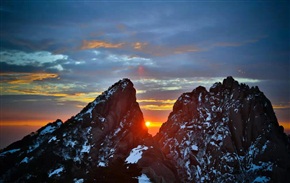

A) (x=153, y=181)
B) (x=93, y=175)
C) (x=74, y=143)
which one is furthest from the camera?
(x=74, y=143)

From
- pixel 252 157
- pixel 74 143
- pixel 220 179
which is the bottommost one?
pixel 220 179

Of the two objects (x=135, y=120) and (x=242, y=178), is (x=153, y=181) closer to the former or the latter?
(x=135, y=120)

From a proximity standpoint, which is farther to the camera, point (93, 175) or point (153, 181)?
point (153, 181)

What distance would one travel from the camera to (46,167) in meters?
176

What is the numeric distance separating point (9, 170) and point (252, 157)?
15093cm

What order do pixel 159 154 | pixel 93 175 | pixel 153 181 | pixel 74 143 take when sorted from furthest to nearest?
pixel 74 143
pixel 159 154
pixel 153 181
pixel 93 175

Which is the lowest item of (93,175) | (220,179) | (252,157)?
(220,179)

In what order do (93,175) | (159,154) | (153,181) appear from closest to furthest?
(93,175) < (153,181) < (159,154)

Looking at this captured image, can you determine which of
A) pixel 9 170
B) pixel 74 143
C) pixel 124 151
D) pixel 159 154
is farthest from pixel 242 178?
pixel 9 170

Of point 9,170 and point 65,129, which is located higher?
point 65,129

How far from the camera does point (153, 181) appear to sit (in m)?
141

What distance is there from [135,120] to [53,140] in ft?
179

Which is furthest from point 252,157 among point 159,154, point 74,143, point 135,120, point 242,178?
point 74,143

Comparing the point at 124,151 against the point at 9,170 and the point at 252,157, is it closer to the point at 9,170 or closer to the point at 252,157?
the point at 9,170
